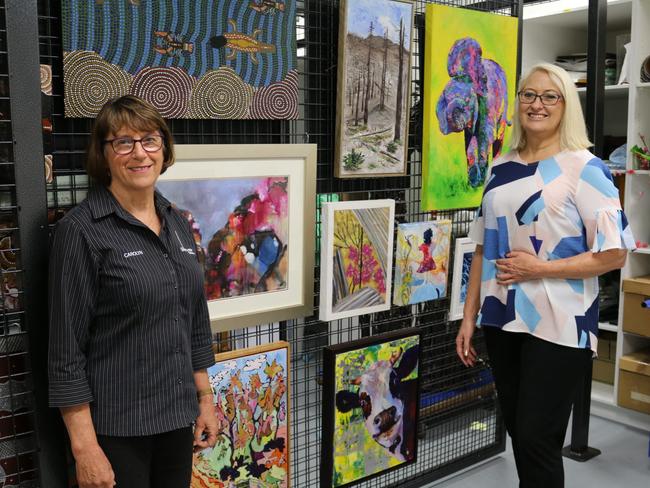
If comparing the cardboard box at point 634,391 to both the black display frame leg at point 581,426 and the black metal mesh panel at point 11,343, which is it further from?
the black metal mesh panel at point 11,343

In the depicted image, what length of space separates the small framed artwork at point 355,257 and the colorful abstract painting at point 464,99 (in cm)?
25

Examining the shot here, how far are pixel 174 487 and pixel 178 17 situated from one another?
122 cm

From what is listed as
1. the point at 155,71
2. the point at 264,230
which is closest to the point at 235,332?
the point at 264,230

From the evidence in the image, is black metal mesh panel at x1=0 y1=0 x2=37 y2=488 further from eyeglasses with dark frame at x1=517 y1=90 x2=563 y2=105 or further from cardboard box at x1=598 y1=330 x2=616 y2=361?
cardboard box at x1=598 y1=330 x2=616 y2=361

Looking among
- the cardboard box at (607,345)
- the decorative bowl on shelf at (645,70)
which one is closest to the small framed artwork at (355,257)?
the decorative bowl on shelf at (645,70)

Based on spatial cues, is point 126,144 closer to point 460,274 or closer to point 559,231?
point 559,231

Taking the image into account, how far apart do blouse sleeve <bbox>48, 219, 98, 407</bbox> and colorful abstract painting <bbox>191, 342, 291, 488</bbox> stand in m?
0.73

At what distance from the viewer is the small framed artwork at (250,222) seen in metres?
2.03

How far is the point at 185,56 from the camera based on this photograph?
1947 millimetres

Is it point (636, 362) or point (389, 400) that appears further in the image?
point (636, 362)

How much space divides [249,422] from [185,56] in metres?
1.16

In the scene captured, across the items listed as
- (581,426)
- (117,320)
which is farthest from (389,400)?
(117,320)

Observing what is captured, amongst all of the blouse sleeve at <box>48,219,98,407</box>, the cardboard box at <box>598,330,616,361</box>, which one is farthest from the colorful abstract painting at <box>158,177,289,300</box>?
the cardboard box at <box>598,330,616,361</box>

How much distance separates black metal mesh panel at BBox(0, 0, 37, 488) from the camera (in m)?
1.62
